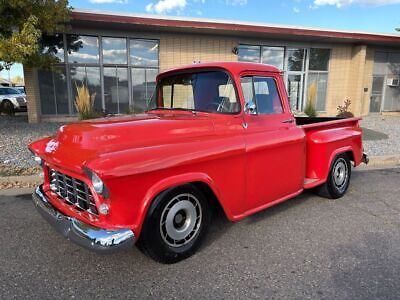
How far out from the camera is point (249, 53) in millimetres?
14625

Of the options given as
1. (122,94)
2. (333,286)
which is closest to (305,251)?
(333,286)

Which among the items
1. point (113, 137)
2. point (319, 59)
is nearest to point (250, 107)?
point (113, 137)

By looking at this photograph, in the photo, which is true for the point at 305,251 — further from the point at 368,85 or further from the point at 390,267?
the point at 368,85

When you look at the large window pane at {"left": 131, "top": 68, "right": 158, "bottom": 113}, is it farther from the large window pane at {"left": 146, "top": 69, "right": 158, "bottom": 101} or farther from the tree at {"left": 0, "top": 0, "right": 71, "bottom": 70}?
the tree at {"left": 0, "top": 0, "right": 71, "bottom": 70}

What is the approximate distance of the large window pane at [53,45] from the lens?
11859 mm

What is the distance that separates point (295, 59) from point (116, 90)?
8.60 m

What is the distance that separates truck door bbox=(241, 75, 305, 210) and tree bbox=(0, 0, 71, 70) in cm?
677

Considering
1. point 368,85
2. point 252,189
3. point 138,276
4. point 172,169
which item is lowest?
point 138,276

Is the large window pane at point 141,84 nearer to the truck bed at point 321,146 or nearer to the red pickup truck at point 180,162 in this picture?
the red pickup truck at point 180,162

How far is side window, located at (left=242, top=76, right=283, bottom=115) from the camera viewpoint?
366cm

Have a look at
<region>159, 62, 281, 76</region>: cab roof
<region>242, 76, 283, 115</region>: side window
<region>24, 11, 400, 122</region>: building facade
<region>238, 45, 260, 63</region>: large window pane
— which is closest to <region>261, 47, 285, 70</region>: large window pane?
<region>24, 11, 400, 122</region>: building facade

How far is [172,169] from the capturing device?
9.29ft

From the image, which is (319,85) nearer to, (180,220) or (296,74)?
(296,74)

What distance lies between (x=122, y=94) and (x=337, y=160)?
10.1m
